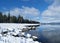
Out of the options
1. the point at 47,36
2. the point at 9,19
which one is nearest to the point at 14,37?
the point at 47,36

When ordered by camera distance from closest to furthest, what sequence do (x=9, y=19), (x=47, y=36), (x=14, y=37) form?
(x=14, y=37) → (x=47, y=36) → (x=9, y=19)

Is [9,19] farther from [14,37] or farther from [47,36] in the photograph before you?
[14,37]

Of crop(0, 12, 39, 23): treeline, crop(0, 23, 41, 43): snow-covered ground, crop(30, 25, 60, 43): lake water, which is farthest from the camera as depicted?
crop(0, 12, 39, 23): treeline

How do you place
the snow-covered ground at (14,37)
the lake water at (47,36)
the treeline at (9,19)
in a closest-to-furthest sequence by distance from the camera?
1. the snow-covered ground at (14,37)
2. the lake water at (47,36)
3. the treeline at (9,19)

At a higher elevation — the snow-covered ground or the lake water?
the snow-covered ground

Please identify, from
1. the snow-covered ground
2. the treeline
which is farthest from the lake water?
the treeline

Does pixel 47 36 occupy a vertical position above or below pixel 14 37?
below

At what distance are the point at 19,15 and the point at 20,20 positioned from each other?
0.54m

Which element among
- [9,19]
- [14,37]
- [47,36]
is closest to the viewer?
[14,37]

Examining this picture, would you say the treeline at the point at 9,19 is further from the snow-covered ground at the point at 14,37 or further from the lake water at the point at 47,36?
the snow-covered ground at the point at 14,37

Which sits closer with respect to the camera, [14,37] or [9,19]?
[14,37]

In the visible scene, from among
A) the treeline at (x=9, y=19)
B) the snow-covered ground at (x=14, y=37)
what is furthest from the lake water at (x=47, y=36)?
the treeline at (x=9, y=19)

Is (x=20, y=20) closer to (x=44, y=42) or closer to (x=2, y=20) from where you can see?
(x=2, y=20)

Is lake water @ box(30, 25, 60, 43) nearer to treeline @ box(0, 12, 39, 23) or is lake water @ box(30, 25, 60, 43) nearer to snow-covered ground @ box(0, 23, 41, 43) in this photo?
snow-covered ground @ box(0, 23, 41, 43)
